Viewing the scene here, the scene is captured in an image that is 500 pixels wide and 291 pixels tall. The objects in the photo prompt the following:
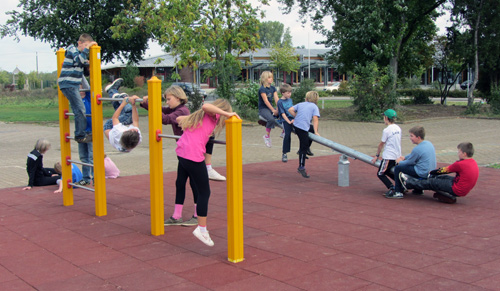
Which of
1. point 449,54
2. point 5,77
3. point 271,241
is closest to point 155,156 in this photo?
point 271,241

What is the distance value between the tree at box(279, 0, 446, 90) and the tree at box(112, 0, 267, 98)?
12.2 feet

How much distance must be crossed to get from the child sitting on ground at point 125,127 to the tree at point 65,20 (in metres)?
24.6

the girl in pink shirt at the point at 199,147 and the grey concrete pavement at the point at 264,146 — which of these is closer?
the girl in pink shirt at the point at 199,147

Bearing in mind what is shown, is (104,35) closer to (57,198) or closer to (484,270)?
(57,198)

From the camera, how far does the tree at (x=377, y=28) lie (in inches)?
861

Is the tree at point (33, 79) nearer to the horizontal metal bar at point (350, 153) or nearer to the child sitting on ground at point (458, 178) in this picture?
the horizontal metal bar at point (350, 153)

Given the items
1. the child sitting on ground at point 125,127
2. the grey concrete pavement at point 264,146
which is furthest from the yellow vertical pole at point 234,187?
the grey concrete pavement at point 264,146

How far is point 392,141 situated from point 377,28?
51.3ft

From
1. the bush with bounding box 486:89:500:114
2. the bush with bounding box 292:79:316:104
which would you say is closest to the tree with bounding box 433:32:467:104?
the bush with bounding box 486:89:500:114

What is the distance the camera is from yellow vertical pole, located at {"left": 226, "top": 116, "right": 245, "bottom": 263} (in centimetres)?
460

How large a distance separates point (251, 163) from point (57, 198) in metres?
Answer: 4.56

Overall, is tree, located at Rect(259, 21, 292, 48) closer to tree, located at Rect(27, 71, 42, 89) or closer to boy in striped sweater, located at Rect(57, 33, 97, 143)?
tree, located at Rect(27, 71, 42, 89)

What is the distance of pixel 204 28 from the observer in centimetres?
2333

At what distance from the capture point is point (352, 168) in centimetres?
1042
